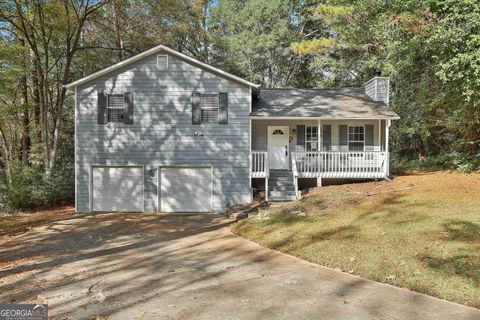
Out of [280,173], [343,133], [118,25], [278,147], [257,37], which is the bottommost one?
[280,173]

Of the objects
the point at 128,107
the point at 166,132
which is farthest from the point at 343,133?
the point at 128,107

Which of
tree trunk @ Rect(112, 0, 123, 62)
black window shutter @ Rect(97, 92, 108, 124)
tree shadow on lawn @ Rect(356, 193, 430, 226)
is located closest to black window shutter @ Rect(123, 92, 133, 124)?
black window shutter @ Rect(97, 92, 108, 124)

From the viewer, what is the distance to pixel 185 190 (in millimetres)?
15047

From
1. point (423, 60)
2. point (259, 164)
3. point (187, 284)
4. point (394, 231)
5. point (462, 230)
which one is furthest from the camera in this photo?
point (423, 60)

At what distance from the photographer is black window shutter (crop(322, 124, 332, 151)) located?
638 inches

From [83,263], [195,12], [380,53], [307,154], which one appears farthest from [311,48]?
[83,263]

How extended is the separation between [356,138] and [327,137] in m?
1.29

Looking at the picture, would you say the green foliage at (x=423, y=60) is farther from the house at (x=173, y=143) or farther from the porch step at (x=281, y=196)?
the porch step at (x=281, y=196)

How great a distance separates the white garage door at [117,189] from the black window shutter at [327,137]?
8.07 metres

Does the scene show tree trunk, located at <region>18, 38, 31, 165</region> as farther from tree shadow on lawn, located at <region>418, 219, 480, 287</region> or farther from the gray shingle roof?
tree shadow on lawn, located at <region>418, 219, 480, 287</region>

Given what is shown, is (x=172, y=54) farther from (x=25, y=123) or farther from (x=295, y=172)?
(x=25, y=123)

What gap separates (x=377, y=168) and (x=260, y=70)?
16622 millimetres

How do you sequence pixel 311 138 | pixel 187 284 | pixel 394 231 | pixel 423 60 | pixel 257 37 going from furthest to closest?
pixel 257 37
pixel 423 60
pixel 311 138
pixel 394 231
pixel 187 284

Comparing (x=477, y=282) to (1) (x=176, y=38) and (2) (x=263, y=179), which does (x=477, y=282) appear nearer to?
(2) (x=263, y=179)
